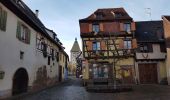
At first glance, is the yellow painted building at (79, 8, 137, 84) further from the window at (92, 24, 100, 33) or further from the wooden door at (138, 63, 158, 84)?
the wooden door at (138, 63, 158, 84)

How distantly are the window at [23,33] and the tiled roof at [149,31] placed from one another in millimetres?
15753

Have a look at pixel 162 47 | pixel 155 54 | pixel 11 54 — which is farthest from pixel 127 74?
pixel 11 54

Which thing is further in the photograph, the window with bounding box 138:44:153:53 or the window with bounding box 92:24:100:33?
the window with bounding box 92:24:100:33

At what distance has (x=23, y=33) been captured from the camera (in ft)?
57.8

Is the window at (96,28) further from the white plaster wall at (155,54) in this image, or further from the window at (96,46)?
the white plaster wall at (155,54)

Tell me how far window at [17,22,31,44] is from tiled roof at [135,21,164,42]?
1575 cm

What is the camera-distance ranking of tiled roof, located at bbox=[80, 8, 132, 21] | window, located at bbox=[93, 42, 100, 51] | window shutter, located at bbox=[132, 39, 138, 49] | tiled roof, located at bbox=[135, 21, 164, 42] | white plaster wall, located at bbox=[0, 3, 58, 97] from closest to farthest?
white plaster wall, located at bbox=[0, 3, 58, 97] → window shutter, located at bbox=[132, 39, 138, 49] → window, located at bbox=[93, 42, 100, 51] → tiled roof, located at bbox=[135, 21, 164, 42] → tiled roof, located at bbox=[80, 8, 132, 21]

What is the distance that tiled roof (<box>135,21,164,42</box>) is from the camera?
28.5 m

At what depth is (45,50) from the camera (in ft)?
80.1

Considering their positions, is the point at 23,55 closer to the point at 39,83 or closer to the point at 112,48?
the point at 39,83

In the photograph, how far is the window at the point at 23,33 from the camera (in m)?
16.4

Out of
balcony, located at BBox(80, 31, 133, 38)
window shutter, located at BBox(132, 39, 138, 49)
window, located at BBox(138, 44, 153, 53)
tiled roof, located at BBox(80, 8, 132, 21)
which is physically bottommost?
window, located at BBox(138, 44, 153, 53)

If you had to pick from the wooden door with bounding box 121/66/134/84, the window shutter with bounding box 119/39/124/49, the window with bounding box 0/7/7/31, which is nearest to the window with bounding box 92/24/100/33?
the window shutter with bounding box 119/39/124/49

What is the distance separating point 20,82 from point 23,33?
163 inches
